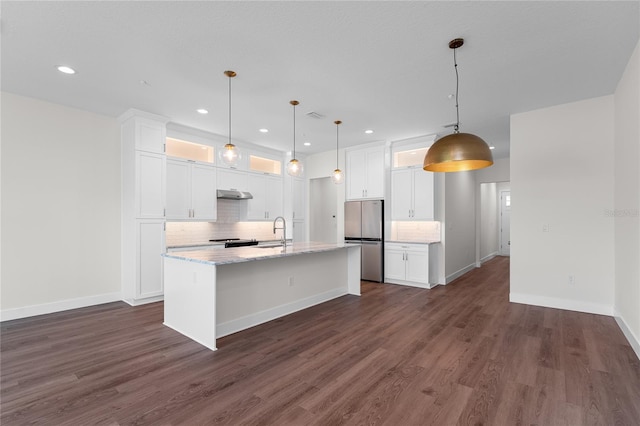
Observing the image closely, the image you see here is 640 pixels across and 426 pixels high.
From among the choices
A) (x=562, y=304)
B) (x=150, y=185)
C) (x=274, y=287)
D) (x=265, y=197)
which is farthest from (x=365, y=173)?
(x=150, y=185)

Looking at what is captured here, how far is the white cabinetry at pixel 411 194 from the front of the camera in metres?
6.05

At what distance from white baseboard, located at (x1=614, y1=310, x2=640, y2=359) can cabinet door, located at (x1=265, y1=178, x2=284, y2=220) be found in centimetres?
590

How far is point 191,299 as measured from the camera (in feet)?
11.2

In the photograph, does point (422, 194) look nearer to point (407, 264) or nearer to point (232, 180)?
point (407, 264)

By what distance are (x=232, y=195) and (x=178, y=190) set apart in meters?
1.05

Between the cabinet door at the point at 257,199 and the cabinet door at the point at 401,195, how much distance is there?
111 inches

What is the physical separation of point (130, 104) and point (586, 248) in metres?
6.66

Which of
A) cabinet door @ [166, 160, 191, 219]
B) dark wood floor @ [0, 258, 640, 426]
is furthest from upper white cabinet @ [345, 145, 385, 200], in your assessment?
cabinet door @ [166, 160, 191, 219]

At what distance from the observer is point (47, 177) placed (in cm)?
431

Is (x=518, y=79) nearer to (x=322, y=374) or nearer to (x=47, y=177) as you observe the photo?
(x=322, y=374)

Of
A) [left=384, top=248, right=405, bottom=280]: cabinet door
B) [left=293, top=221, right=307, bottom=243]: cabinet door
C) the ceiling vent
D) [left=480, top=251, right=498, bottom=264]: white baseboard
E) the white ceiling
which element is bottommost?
[left=480, top=251, right=498, bottom=264]: white baseboard

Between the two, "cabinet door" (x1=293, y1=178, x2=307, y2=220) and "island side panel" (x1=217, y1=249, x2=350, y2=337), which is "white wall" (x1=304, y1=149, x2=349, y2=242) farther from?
"island side panel" (x1=217, y1=249, x2=350, y2=337)

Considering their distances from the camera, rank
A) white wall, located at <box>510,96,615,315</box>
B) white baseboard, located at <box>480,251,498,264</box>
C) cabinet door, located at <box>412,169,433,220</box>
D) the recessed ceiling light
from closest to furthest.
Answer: the recessed ceiling light → white wall, located at <box>510,96,615,315</box> → cabinet door, located at <box>412,169,433,220</box> → white baseboard, located at <box>480,251,498,264</box>

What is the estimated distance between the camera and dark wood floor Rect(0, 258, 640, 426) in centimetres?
209
